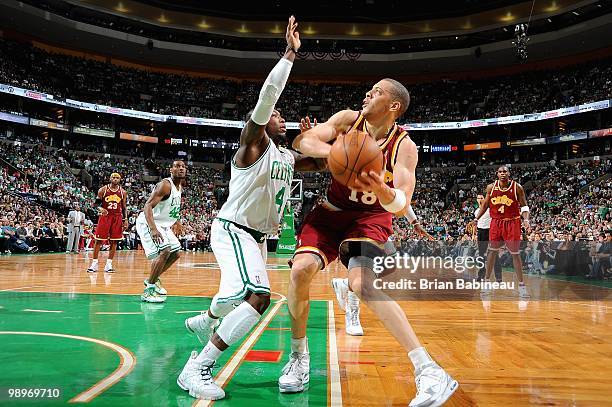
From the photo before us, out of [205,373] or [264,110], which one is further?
[264,110]

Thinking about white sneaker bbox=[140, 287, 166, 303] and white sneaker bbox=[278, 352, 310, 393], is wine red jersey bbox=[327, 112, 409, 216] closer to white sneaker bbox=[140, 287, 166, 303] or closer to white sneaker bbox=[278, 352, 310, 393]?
white sneaker bbox=[278, 352, 310, 393]

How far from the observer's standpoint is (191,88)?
39656 millimetres

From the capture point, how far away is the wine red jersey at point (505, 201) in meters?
9.27

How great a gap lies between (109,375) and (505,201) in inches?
312

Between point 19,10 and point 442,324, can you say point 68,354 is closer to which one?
point 442,324

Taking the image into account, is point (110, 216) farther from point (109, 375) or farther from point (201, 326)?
point (109, 375)

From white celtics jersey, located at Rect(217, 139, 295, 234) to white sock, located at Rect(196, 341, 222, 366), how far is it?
0.92 metres

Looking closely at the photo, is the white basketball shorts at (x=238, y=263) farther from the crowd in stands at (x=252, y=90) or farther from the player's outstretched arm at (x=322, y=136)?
the crowd in stands at (x=252, y=90)

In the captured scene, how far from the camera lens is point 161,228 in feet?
24.8

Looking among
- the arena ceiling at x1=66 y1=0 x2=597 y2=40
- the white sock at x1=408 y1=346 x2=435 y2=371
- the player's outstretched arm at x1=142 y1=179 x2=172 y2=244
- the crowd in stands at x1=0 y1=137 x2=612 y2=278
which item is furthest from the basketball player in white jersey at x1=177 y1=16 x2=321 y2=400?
the arena ceiling at x1=66 y1=0 x2=597 y2=40

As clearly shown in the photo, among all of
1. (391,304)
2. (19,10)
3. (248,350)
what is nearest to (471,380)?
(391,304)

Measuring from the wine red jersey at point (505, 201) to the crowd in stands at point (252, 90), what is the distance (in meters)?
25.1

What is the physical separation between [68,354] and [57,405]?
4.49 feet

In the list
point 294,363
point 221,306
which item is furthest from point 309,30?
point 294,363
